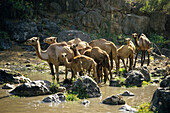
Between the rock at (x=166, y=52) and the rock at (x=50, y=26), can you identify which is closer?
the rock at (x=166, y=52)

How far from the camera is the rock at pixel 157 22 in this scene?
31906 mm

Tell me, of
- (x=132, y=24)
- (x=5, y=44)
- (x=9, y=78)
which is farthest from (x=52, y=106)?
(x=132, y=24)

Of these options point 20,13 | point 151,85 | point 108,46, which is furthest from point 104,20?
point 151,85

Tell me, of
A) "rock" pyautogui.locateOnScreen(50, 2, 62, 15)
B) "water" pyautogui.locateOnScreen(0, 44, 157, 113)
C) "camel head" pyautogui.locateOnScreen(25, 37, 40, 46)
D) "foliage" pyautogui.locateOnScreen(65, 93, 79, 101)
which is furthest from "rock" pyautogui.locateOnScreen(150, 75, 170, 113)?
"rock" pyautogui.locateOnScreen(50, 2, 62, 15)

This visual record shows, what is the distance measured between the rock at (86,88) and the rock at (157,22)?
957 inches

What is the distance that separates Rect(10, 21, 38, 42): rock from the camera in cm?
2361

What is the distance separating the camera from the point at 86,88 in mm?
9344

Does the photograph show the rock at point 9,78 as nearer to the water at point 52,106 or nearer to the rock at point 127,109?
the water at point 52,106

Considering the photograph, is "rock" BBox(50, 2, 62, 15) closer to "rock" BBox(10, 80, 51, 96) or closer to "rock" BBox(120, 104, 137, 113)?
"rock" BBox(10, 80, 51, 96)

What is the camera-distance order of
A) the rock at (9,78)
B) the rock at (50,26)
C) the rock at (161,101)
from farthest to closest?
1. the rock at (50,26)
2. the rock at (9,78)
3. the rock at (161,101)

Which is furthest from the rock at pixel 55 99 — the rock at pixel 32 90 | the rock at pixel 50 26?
the rock at pixel 50 26

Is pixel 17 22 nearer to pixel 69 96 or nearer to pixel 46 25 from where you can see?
pixel 46 25

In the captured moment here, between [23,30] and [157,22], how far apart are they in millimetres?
16779

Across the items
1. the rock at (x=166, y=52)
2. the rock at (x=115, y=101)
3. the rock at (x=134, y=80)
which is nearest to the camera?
the rock at (x=115, y=101)
